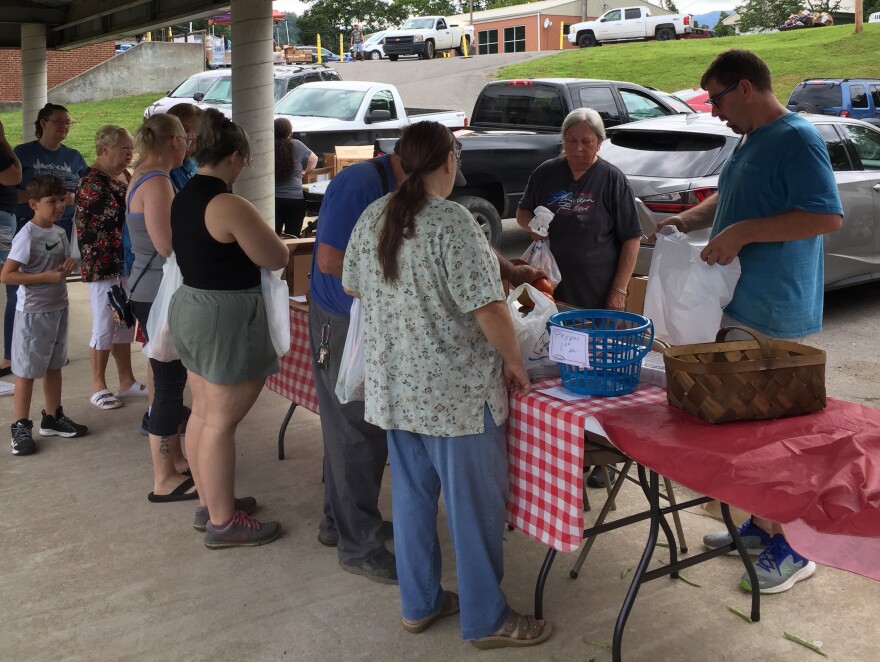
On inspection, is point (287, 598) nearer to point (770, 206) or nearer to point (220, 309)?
point (220, 309)

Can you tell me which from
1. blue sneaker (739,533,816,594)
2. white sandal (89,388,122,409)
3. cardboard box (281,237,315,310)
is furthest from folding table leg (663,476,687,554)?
white sandal (89,388,122,409)

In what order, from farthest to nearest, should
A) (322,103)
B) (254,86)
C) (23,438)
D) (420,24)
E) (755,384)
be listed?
(420,24) → (322,103) → (254,86) → (23,438) → (755,384)

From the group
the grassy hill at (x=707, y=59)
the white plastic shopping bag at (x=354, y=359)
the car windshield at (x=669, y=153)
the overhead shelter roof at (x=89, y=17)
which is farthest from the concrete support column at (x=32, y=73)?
the grassy hill at (x=707, y=59)

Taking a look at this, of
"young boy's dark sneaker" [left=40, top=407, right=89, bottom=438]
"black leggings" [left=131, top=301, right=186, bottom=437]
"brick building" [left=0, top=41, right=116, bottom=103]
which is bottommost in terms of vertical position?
"young boy's dark sneaker" [left=40, top=407, right=89, bottom=438]

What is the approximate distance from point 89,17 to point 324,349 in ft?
29.9

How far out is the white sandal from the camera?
5.70 metres

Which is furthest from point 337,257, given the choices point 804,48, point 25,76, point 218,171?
point 804,48

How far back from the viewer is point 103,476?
4.70m

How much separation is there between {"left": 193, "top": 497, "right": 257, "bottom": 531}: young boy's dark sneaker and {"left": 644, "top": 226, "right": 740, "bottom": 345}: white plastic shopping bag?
2015 millimetres

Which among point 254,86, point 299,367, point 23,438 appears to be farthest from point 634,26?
point 23,438

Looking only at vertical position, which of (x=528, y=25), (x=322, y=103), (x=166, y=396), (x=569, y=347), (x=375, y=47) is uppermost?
(x=528, y=25)

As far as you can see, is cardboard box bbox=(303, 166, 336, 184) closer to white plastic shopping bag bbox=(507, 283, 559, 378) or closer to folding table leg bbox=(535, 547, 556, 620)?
white plastic shopping bag bbox=(507, 283, 559, 378)

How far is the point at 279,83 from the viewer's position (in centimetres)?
1806

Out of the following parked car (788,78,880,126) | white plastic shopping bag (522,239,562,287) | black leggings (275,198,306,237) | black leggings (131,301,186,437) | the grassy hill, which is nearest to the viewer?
white plastic shopping bag (522,239,562,287)
